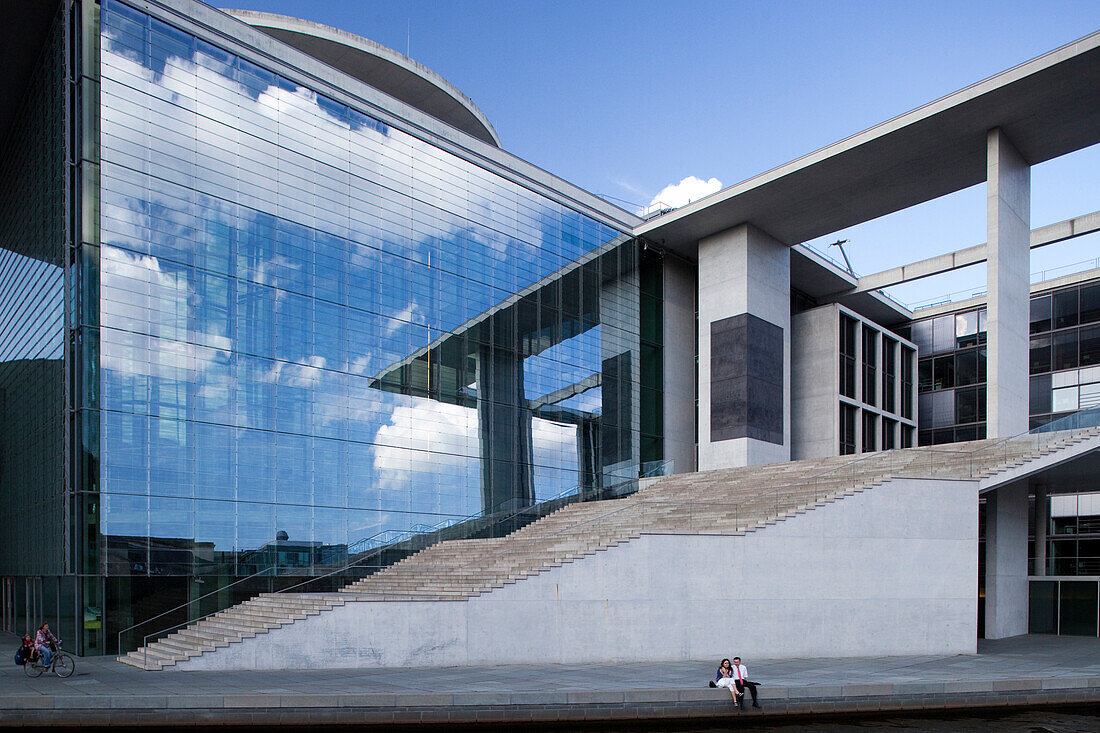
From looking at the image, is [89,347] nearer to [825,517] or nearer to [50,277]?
[50,277]

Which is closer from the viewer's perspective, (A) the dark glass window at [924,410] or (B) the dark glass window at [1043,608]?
(B) the dark glass window at [1043,608]

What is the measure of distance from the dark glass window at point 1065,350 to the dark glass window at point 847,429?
1020 centimetres

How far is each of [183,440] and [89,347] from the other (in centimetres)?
330

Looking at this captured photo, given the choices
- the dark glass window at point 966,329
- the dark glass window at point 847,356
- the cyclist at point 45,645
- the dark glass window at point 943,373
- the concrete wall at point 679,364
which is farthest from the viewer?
the dark glass window at point 943,373

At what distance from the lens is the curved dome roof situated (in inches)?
1344

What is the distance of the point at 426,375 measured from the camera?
96.7 feet

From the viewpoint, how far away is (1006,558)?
27906 millimetres

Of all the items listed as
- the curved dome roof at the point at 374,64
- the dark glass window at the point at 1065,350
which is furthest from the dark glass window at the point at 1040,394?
the curved dome roof at the point at 374,64

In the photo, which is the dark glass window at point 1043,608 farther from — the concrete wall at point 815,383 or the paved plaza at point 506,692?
the concrete wall at point 815,383

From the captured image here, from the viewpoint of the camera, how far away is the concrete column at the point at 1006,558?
27.5 metres

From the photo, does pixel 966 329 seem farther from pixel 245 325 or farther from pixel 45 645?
pixel 45 645

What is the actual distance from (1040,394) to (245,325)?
126 feet

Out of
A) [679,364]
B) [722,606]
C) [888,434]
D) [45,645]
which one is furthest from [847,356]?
[45,645]

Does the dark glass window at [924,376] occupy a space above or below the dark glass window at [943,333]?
below
